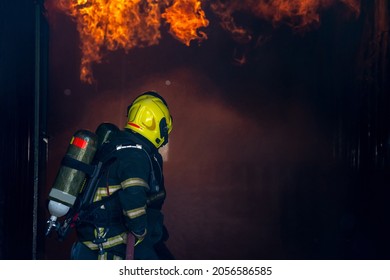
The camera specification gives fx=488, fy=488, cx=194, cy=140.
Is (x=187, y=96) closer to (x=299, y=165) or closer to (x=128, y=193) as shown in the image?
(x=299, y=165)

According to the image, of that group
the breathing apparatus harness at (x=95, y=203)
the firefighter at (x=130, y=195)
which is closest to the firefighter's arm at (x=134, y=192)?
the firefighter at (x=130, y=195)

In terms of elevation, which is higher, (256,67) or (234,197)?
(256,67)

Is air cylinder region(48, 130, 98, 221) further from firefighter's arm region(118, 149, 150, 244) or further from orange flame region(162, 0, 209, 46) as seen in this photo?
orange flame region(162, 0, 209, 46)

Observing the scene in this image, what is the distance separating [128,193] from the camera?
4.04 meters

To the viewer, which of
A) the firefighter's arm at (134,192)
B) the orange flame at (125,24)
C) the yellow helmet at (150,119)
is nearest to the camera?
the firefighter's arm at (134,192)

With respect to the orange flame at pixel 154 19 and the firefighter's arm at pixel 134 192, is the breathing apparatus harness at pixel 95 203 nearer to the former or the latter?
the firefighter's arm at pixel 134 192

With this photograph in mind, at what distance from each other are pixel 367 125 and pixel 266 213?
1759mm

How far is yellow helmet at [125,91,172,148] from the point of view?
14.7 feet

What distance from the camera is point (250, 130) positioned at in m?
6.62

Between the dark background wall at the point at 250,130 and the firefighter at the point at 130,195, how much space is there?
2025mm

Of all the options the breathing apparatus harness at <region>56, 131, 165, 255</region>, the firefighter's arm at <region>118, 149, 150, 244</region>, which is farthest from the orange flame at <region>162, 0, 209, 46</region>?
the firefighter's arm at <region>118, 149, 150, 244</region>

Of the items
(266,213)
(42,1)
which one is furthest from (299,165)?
(42,1)

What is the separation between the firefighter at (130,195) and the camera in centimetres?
408

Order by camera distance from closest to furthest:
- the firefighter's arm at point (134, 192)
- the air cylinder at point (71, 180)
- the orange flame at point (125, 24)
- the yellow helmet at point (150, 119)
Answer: the firefighter's arm at point (134, 192), the air cylinder at point (71, 180), the yellow helmet at point (150, 119), the orange flame at point (125, 24)
